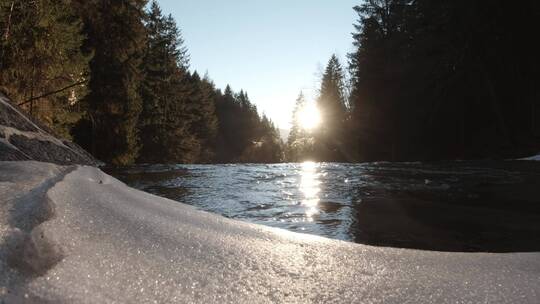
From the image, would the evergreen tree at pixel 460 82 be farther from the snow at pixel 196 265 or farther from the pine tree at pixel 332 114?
the snow at pixel 196 265

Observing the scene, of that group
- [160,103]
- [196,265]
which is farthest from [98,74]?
[196,265]

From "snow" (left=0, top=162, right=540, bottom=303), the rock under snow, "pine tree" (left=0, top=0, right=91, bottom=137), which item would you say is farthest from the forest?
"snow" (left=0, top=162, right=540, bottom=303)

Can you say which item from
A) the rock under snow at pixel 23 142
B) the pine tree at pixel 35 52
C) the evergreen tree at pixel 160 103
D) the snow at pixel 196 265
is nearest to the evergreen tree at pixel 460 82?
the evergreen tree at pixel 160 103

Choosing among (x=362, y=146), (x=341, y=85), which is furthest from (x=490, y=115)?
(x=341, y=85)

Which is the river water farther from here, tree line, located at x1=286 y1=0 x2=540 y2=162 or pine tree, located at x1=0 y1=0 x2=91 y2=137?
tree line, located at x1=286 y1=0 x2=540 y2=162

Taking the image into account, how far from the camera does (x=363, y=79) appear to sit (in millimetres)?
28797

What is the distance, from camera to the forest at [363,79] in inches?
338

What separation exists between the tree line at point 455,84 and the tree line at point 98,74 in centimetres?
1477

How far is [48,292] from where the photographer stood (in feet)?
2.35

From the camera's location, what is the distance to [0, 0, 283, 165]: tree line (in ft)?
25.4

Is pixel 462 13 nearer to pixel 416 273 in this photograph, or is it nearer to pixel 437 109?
pixel 437 109

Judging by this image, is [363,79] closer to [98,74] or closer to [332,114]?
[332,114]

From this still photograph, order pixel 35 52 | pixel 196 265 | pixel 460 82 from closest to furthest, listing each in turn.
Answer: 1. pixel 196 265
2. pixel 35 52
3. pixel 460 82

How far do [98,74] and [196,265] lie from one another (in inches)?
604
